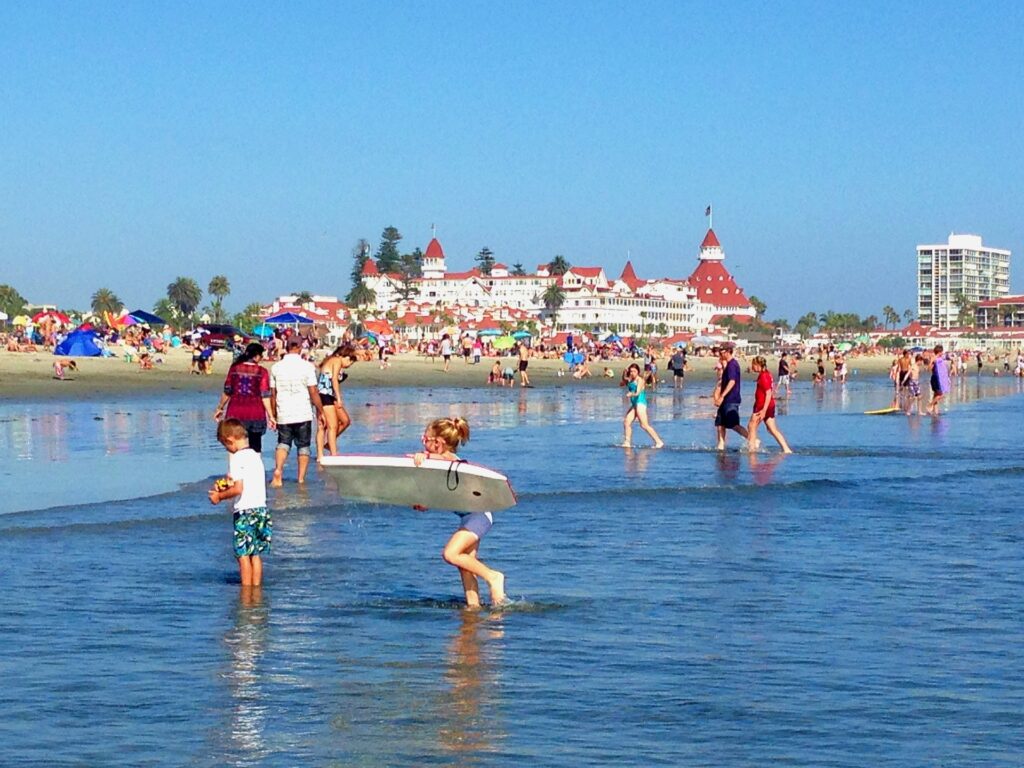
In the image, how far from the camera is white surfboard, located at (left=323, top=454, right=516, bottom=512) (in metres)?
8.52

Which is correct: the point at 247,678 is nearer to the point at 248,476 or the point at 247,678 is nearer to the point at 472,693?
the point at 472,693

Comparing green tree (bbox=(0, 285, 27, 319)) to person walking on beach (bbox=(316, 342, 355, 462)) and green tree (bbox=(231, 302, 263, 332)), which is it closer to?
green tree (bbox=(231, 302, 263, 332))

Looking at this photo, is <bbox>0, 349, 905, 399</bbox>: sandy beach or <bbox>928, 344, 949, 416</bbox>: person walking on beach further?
<bbox>0, 349, 905, 399</bbox>: sandy beach

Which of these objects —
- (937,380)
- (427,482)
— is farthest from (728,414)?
(937,380)

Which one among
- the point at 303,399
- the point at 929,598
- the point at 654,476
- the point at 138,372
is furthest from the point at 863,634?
the point at 138,372

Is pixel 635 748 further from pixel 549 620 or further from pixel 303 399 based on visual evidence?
pixel 303 399

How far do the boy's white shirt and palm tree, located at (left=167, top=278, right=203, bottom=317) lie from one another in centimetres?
16244

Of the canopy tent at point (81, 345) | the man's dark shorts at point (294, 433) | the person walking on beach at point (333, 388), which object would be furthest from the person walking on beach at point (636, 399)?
the canopy tent at point (81, 345)

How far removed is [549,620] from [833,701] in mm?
2236

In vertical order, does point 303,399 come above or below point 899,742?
above

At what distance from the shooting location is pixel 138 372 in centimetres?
4894

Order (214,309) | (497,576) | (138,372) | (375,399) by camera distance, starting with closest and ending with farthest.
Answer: (497,576), (375,399), (138,372), (214,309)

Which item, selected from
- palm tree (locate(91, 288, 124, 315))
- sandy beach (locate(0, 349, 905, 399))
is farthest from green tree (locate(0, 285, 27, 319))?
sandy beach (locate(0, 349, 905, 399))

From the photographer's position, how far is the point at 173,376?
49188 mm
